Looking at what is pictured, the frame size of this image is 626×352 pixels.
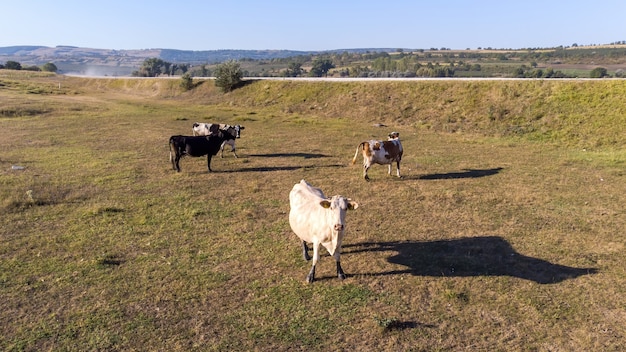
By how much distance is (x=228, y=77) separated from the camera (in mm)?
48406

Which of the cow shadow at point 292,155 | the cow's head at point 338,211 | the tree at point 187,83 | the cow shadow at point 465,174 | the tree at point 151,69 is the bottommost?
the cow shadow at point 465,174

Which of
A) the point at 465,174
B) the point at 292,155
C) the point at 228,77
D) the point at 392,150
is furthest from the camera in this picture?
the point at 228,77

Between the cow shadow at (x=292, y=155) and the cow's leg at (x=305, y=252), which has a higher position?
the cow shadow at (x=292, y=155)

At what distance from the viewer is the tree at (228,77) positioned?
4844cm

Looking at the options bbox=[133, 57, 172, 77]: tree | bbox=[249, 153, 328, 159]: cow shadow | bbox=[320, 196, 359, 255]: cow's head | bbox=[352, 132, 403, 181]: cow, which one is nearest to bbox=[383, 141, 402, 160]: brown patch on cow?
bbox=[352, 132, 403, 181]: cow

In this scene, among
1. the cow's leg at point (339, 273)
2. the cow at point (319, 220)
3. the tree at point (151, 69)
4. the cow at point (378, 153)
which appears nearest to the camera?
the cow at point (319, 220)

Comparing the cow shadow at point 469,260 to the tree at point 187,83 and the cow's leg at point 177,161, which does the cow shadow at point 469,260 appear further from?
the tree at point 187,83

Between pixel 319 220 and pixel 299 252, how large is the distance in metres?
1.54

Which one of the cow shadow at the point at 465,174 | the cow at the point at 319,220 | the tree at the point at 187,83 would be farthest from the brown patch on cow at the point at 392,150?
the tree at the point at 187,83

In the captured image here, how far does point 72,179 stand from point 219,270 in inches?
376

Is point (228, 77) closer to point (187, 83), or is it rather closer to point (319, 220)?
point (187, 83)

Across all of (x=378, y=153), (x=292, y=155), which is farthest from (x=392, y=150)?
(x=292, y=155)

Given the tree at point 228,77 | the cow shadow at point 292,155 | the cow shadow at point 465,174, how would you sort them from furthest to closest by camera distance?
the tree at point 228,77, the cow shadow at point 292,155, the cow shadow at point 465,174

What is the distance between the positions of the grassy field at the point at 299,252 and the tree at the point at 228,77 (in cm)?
2711
